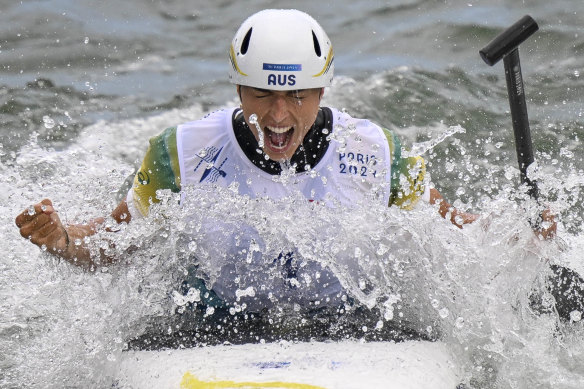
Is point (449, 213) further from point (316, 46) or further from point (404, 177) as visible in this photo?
point (316, 46)

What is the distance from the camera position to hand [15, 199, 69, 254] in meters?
3.09

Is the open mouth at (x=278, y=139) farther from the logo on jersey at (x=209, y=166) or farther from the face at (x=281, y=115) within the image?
the logo on jersey at (x=209, y=166)

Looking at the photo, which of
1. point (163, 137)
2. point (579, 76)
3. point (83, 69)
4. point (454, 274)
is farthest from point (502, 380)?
point (83, 69)

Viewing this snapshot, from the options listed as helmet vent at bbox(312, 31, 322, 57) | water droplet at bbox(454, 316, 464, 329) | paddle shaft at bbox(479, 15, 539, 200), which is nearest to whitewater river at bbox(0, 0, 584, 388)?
water droplet at bbox(454, 316, 464, 329)

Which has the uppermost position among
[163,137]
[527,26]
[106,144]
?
[527,26]

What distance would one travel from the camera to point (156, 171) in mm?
3592

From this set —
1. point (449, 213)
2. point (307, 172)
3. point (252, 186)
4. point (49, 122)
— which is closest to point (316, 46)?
point (307, 172)

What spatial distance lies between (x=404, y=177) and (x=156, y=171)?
3.36ft

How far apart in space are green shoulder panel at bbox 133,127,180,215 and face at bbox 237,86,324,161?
371mm

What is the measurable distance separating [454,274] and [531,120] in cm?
282

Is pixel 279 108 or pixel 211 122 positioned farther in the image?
→ pixel 211 122

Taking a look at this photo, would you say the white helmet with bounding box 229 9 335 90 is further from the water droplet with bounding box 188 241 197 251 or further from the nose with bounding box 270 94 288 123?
the water droplet with bounding box 188 241 197 251

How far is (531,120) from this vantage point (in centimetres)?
617

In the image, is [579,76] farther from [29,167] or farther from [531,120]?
[29,167]
